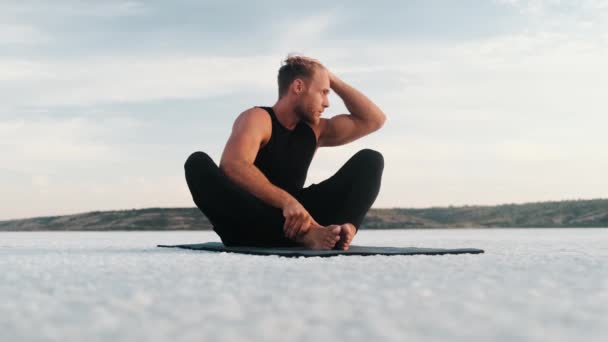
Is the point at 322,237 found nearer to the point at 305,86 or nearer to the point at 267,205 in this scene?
the point at 267,205

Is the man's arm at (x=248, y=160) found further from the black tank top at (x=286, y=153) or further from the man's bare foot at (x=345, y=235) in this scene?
the man's bare foot at (x=345, y=235)

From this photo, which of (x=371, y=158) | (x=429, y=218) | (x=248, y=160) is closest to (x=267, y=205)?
(x=248, y=160)

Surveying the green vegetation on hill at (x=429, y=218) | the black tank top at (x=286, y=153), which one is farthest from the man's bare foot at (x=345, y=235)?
the green vegetation on hill at (x=429, y=218)

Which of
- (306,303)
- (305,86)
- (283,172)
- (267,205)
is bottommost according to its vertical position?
(306,303)

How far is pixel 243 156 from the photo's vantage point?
7.15 ft

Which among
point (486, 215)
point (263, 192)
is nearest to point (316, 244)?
point (263, 192)

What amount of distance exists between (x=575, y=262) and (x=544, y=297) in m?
0.80

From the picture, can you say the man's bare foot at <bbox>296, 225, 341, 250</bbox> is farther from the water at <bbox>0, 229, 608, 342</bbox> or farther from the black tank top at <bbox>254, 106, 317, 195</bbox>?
the water at <bbox>0, 229, 608, 342</bbox>

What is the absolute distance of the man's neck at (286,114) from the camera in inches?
92.9

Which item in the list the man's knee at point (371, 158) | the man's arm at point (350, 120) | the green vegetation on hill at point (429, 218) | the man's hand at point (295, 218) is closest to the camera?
the man's hand at point (295, 218)

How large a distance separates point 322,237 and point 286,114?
1.60ft

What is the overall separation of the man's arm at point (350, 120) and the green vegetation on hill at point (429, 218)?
5.40m

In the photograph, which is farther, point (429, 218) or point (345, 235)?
point (429, 218)

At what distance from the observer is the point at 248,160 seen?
2184 mm
